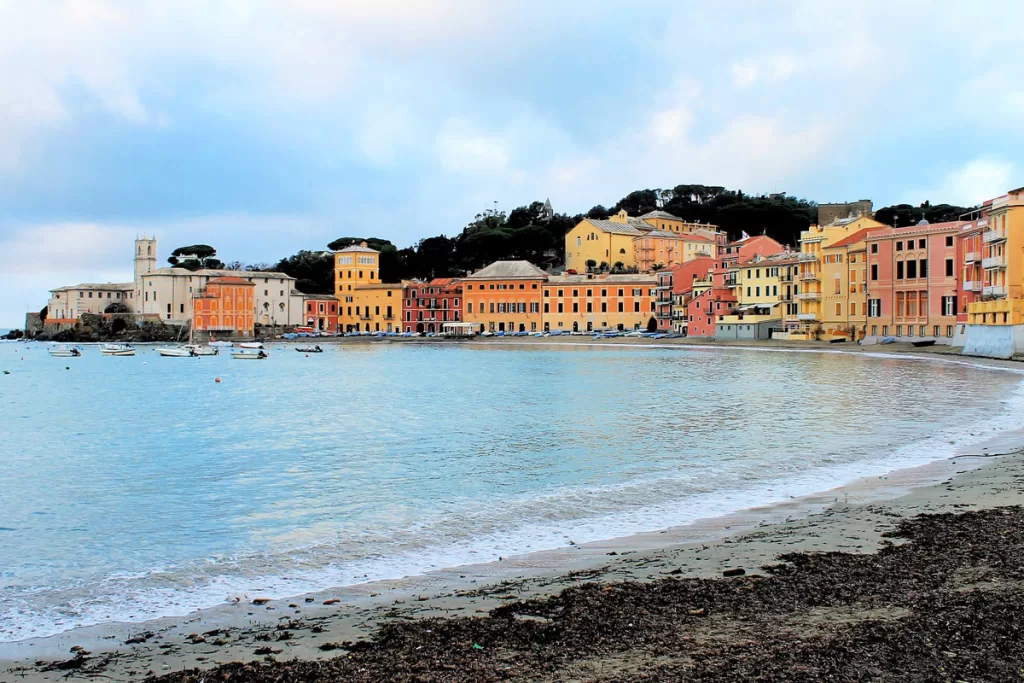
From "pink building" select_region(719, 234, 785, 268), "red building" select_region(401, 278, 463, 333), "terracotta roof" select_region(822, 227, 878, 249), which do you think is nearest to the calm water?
"terracotta roof" select_region(822, 227, 878, 249)

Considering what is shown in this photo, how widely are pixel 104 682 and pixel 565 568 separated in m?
4.31

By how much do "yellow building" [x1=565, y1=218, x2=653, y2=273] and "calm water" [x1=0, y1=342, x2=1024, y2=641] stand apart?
67.4 meters

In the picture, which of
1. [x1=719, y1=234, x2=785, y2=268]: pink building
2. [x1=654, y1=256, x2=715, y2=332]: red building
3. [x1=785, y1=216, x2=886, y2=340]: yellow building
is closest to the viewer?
[x1=785, y1=216, x2=886, y2=340]: yellow building

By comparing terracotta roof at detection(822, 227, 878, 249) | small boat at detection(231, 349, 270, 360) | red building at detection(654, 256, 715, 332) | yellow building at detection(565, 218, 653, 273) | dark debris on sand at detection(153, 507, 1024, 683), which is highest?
yellow building at detection(565, 218, 653, 273)

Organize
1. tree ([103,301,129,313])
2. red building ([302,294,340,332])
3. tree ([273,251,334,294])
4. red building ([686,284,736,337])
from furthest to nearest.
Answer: tree ([273,251,334,294])
red building ([302,294,340,332])
tree ([103,301,129,313])
red building ([686,284,736,337])

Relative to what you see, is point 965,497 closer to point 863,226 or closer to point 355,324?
point 863,226

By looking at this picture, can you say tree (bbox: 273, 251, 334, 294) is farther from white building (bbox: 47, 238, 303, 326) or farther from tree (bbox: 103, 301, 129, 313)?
tree (bbox: 103, 301, 129, 313)

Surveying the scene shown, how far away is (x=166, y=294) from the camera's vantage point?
10681 centimetres

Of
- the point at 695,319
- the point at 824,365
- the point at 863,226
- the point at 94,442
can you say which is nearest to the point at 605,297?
the point at 695,319

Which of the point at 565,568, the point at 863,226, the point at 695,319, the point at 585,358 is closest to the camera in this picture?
the point at 565,568

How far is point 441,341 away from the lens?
327ft

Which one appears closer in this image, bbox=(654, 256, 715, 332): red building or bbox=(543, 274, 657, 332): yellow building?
bbox=(654, 256, 715, 332): red building

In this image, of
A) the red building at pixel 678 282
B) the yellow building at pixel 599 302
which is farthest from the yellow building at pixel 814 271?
the yellow building at pixel 599 302

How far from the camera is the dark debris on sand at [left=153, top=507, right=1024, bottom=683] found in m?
5.46
